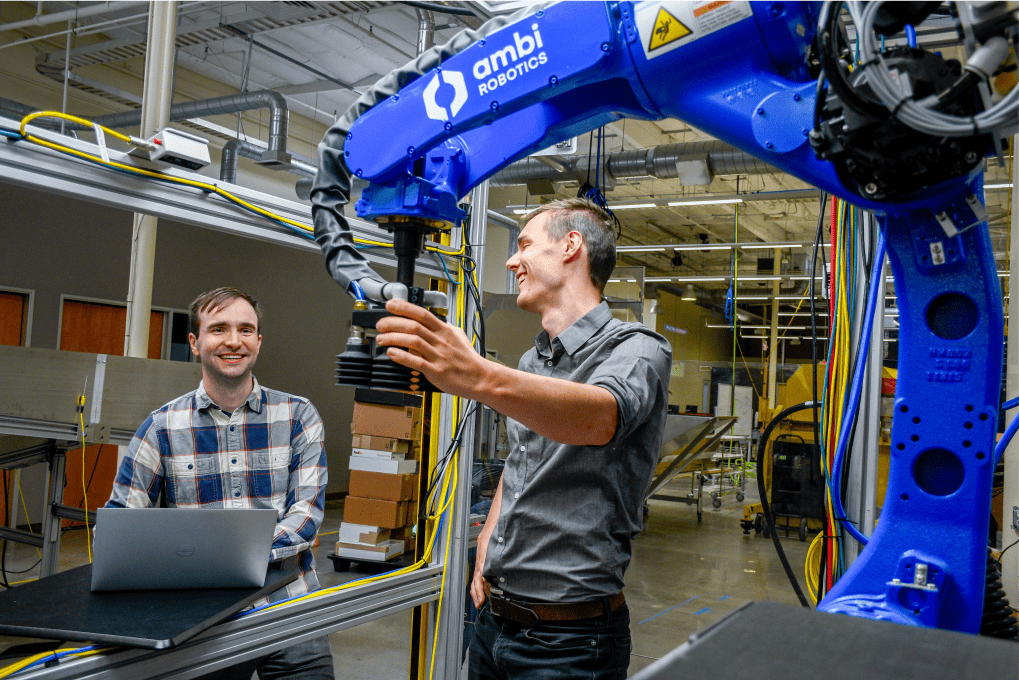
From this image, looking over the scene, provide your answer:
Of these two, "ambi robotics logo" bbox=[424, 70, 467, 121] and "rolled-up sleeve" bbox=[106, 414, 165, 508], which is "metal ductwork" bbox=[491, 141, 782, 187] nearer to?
"rolled-up sleeve" bbox=[106, 414, 165, 508]

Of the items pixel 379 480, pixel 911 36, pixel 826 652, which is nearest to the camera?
pixel 826 652

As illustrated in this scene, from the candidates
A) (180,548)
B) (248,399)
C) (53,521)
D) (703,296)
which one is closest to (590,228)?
(248,399)

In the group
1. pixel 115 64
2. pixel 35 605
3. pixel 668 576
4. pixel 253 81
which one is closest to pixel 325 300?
pixel 253 81

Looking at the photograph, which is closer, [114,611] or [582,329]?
[114,611]

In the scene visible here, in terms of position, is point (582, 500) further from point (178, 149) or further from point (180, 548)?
point (178, 149)

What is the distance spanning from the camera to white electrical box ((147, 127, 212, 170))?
1.70m

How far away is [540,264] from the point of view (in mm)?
1746

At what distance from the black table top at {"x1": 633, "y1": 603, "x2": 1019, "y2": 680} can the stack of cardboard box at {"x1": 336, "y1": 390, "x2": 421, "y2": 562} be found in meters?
3.23

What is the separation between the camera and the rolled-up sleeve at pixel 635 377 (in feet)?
4.18

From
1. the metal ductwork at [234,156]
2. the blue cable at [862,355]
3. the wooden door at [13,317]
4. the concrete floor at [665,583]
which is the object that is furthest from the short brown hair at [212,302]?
the wooden door at [13,317]

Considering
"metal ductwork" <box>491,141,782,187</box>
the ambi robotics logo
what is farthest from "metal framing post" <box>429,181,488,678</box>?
"metal ductwork" <box>491,141,782,187</box>

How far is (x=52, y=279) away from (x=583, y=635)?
24.0 ft

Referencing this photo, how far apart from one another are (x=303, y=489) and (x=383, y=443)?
187 cm

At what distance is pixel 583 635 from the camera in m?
1.56
